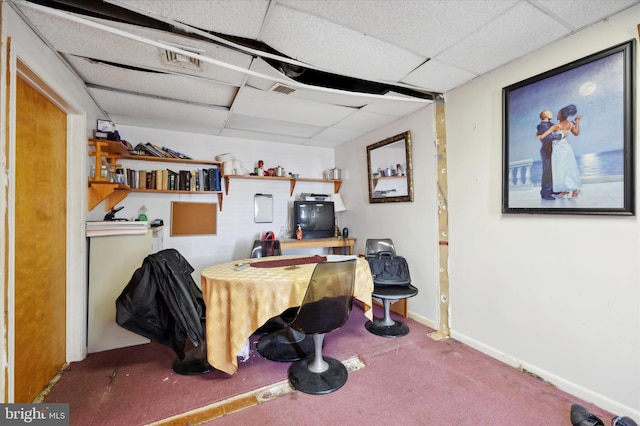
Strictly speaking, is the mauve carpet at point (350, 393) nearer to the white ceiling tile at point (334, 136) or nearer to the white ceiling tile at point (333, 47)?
the white ceiling tile at point (333, 47)

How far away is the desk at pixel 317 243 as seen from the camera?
354 cm

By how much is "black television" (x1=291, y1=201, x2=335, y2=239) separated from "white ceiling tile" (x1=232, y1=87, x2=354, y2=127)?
1.21m

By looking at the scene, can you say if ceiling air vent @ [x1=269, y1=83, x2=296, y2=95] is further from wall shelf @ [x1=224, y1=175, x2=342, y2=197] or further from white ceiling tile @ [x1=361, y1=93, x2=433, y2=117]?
wall shelf @ [x1=224, y1=175, x2=342, y2=197]

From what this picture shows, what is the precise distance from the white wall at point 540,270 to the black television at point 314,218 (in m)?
1.87

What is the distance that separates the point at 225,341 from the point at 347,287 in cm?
93

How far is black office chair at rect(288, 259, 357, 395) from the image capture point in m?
1.71

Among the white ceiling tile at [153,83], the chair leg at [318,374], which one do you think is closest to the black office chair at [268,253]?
the chair leg at [318,374]

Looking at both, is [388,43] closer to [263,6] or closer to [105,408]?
[263,6]

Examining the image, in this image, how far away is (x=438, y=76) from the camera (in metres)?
2.23

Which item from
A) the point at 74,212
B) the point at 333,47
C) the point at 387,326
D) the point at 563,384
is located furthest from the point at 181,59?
the point at 563,384

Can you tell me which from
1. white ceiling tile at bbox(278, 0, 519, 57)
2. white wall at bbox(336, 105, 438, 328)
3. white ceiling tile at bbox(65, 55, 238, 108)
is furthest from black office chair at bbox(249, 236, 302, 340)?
white ceiling tile at bbox(278, 0, 519, 57)

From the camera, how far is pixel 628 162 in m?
1.50

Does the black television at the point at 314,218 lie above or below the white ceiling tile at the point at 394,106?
below

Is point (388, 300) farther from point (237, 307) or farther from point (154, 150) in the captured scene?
point (154, 150)
